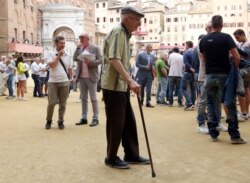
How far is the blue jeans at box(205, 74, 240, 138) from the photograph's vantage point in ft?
22.2

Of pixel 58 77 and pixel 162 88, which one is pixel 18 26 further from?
pixel 58 77

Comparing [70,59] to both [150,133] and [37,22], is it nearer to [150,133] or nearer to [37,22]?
[150,133]

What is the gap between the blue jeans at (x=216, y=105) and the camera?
675 centimetres

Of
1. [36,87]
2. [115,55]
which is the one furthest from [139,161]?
[36,87]

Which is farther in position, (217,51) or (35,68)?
(35,68)

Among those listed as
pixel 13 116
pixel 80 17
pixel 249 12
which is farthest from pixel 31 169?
pixel 249 12

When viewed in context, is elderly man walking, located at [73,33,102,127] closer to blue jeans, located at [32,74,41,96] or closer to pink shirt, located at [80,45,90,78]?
pink shirt, located at [80,45,90,78]

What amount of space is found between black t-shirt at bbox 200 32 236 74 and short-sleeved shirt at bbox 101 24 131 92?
192 centimetres

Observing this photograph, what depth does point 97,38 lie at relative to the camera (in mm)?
84062

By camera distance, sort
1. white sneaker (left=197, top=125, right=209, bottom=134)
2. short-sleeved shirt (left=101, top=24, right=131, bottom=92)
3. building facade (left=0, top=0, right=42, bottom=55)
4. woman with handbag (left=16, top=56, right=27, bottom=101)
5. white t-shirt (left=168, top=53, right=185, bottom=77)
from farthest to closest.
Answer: building facade (left=0, top=0, right=42, bottom=55) → woman with handbag (left=16, top=56, right=27, bottom=101) → white t-shirt (left=168, top=53, right=185, bottom=77) → white sneaker (left=197, top=125, right=209, bottom=134) → short-sleeved shirt (left=101, top=24, right=131, bottom=92)

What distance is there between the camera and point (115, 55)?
16.9ft

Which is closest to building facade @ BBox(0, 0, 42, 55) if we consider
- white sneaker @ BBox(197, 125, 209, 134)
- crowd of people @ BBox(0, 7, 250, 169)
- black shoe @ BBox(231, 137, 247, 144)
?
crowd of people @ BBox(0, 7, 250, 169)

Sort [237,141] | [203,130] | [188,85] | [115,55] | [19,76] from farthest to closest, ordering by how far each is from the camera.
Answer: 1. [19,76]
2. [188,85]
3. [203,130]
4. [237,141]
5. [115,55]

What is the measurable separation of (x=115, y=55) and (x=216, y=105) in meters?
2.52
